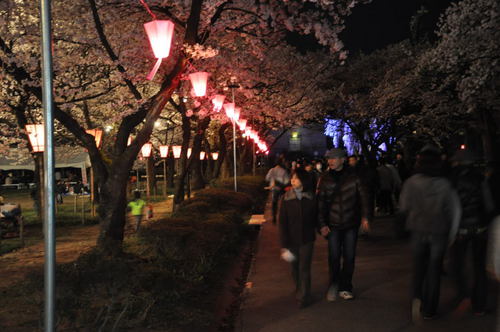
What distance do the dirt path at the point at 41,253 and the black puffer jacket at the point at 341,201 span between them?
14.2ft

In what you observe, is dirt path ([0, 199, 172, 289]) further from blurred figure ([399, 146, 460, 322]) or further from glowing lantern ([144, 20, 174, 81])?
blurred figure ([399, 146, 460, 322])

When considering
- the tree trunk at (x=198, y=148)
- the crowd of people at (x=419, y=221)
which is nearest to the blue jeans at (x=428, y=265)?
the crowd of people at (x=419, y=221)

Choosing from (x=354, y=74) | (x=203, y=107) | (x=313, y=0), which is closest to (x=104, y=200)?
(x=313, y=0)

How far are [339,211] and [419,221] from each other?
1.08 metres

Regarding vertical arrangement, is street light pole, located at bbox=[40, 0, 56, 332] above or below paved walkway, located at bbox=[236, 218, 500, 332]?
above

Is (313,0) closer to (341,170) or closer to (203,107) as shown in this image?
(341,170)

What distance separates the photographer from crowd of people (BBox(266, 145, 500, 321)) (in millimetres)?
5648

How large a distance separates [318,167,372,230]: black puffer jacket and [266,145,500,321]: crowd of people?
1 centimetres

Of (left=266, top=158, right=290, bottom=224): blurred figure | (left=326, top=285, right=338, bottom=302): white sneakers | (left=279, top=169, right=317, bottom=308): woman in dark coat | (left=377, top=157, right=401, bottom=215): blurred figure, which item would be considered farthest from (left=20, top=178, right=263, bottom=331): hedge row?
(left=377, top=157, right=401, bottom=215): blurred figure

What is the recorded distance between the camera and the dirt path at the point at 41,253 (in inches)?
386

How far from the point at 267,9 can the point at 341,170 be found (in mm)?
6669

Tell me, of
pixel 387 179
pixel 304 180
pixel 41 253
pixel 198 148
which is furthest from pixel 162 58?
pixel 198 148

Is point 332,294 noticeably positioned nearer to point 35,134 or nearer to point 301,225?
point 301,225

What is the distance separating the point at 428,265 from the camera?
571cm
